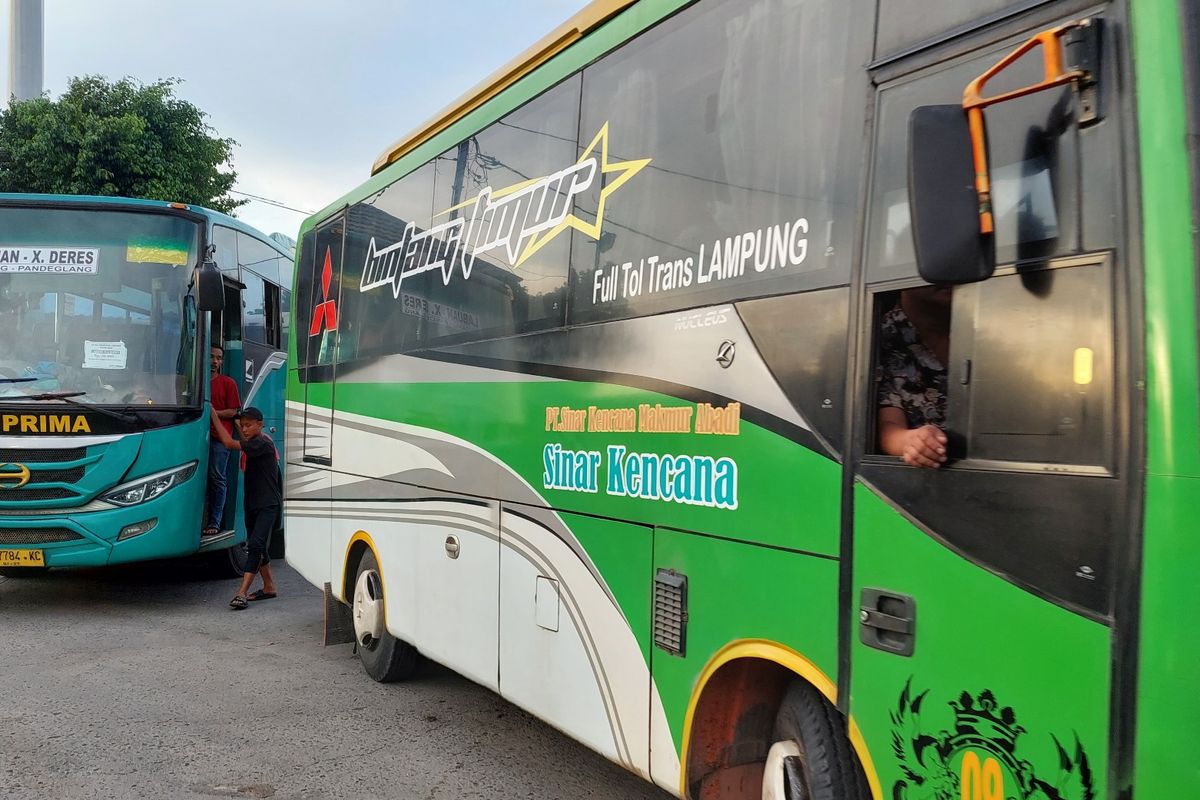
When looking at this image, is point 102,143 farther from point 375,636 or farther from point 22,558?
Result: point 375,636

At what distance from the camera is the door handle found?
2.42 meters

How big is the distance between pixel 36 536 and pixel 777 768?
7254mm

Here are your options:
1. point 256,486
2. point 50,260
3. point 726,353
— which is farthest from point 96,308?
point 726,353

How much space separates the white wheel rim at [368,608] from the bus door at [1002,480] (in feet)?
13.8

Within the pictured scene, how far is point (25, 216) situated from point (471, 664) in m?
6.40

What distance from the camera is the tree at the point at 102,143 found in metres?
16.9

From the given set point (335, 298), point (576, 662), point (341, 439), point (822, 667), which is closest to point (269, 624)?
point (341, 439)

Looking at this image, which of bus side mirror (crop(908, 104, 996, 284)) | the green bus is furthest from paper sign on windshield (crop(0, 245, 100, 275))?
bus side mirror (crop(908, 104, 996, 284))

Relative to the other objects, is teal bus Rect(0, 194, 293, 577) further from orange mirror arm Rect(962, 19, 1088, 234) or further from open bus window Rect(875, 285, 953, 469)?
orange mirror arm Rect(962, 19, 1088, 234)

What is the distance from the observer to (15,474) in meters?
7.97

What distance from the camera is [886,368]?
8.57 feet

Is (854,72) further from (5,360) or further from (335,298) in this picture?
(5,360)

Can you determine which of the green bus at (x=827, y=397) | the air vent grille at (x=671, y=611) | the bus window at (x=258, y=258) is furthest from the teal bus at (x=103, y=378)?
the air vent grille at (x=671, y=611)

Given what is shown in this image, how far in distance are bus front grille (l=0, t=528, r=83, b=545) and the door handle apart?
7481 mm
